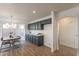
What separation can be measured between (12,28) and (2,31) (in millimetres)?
270

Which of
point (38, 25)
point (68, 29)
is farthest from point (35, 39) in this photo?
point (68, 29)

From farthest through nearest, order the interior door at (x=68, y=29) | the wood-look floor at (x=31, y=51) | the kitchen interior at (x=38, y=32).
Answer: the interior door at (x=68, y=29), the kitchen interior at (x=38, y=32), the wood-look floor at (x=31, y=51)

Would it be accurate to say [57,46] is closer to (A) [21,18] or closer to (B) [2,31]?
(A) [21,18]

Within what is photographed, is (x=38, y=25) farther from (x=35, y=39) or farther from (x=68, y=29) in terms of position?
(x=68, y=29)

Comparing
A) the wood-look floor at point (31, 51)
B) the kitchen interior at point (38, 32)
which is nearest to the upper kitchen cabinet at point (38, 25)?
the kitchen interior at point (38, 32)

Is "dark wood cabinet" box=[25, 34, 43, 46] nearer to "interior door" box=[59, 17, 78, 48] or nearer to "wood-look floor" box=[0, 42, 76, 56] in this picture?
→ "wood-look floor" box=[0, 42, 76, 56]

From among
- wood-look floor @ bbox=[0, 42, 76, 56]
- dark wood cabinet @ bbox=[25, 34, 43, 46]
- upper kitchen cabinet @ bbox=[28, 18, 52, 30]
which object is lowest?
wood-look floor @ bbox=[0, 42, 76, 56]

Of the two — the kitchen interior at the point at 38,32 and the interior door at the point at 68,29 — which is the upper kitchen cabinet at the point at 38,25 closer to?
the kitchen interior at the point at 38,32

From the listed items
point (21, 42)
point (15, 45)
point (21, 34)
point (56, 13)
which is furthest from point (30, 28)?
point (56, 13)

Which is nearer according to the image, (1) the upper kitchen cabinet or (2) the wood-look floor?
(2) the wood-look floor

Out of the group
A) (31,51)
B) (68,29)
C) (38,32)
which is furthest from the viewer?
(68,29)

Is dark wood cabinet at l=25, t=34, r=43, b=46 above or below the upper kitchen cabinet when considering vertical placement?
below

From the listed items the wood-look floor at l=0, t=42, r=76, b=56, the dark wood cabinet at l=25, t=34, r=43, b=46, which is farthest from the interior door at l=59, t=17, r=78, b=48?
the dark wood cabinet at l=25, t=34, r=43, b=46

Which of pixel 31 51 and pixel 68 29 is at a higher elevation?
pixel 68 29
